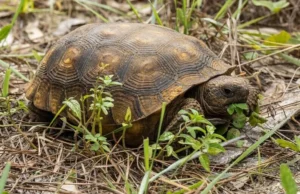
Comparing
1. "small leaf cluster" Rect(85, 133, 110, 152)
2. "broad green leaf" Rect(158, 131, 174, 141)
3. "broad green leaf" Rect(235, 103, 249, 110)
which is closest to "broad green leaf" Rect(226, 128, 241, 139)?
"broad green leaf" Rect(235, 103, 249, 110)

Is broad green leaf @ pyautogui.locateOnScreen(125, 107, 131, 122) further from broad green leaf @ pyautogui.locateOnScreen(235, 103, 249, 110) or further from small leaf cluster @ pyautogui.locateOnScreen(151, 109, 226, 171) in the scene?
broad green leaf @ pyautogui.locateOnScreen(235, 103, 249, 110)

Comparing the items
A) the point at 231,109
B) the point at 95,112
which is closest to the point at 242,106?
the point at 231,109

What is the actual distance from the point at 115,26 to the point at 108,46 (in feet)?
0.60

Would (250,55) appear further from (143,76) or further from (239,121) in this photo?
(143,76)

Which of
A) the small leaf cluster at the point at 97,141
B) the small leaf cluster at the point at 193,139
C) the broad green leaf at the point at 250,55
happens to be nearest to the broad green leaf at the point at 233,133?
the small leaf cluster at the point at 193,139

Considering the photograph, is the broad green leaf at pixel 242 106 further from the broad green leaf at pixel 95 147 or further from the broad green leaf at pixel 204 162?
the broad green leaf at pixel 95 147

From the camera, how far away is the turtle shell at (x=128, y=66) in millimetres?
2828

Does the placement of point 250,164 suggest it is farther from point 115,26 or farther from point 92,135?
point 115,26

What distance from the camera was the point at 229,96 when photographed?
289 cm

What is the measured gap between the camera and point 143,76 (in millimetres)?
2840

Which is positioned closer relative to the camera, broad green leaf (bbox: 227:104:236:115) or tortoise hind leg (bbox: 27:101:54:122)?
broad green leaf (bbox: 227:104:236:115)

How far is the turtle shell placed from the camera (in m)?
2.83

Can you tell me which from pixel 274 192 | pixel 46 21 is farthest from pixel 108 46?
pixel 46 21

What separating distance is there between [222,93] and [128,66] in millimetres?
490
